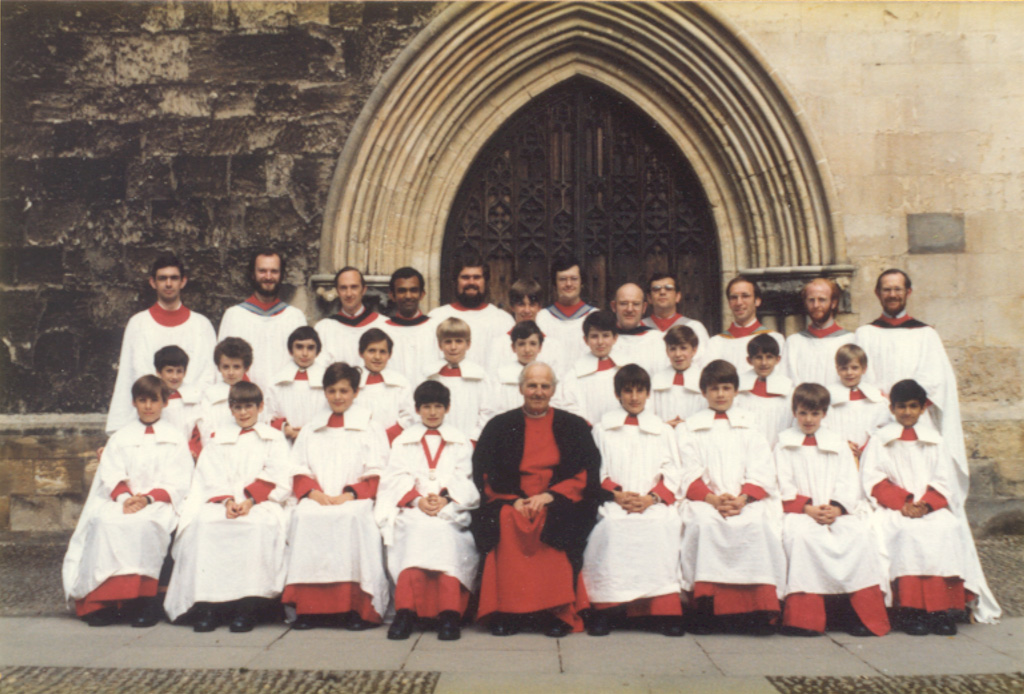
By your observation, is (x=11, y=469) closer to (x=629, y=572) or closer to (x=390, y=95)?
(x=390, y=95)

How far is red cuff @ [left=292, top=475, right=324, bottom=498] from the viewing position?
473 centimetres

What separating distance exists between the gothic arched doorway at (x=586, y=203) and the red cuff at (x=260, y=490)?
2696 millimetres

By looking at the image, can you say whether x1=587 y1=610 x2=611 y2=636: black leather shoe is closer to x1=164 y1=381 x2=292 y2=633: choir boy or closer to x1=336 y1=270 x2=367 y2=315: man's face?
x1=164 y1=381 x2=292 y2=633: choir boy

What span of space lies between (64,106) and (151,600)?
393 centimetres

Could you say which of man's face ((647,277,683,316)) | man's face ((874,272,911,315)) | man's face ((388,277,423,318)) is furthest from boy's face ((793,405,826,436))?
man's face ((388,277,423,318))

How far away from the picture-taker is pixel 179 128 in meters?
6.59

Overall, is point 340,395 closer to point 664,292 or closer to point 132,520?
point 132,520

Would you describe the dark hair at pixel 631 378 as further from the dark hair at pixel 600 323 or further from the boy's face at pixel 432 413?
the boy's face at pixel 432 413

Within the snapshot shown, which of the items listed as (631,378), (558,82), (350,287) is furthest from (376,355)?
(558,82)

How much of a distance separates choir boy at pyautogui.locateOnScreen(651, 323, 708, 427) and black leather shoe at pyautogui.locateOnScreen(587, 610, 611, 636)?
1208 millimetres

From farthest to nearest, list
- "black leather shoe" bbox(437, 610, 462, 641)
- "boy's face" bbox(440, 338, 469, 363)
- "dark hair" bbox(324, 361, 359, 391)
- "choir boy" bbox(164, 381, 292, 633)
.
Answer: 1. "boy's face" bbox(440, 338, 469, 363)
2. "dark hair" bbox(324, 361, 359, 391)
3. "choir boy" bbox(164, 381, 292, 633)
4. "black leather shoe" bbox(437, 610, 462, 641)

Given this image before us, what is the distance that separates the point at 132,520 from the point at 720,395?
3.12 m

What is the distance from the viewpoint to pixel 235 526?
14.9 ft

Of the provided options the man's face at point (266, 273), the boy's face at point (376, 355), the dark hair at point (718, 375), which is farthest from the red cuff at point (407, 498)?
the man's face at point (266, 273)
